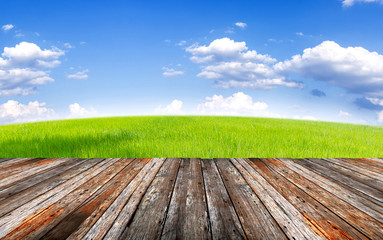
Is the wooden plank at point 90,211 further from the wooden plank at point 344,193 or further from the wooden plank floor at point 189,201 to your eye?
the wooden plank at point 344,193

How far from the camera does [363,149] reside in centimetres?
629

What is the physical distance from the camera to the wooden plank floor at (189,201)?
1778 millimetres

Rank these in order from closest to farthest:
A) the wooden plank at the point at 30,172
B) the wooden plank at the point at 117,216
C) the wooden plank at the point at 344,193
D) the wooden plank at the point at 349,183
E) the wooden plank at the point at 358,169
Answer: the wooden plank at the point at 117,216, the wooden plank at the point at 344,193, the wooden plank at the point at 349,183, the wooden plank at the point at 30,172, the wooden plank at the point at 358,169

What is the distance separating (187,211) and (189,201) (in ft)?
0.71

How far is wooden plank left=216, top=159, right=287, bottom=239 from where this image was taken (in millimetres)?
1727

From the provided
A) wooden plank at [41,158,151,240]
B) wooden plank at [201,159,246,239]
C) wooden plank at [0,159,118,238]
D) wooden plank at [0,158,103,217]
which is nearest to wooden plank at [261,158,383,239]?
wooden plank at [201,159,246,239]

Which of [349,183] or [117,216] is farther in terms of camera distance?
[349,183]

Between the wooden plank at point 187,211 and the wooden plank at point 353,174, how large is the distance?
94.2 inches

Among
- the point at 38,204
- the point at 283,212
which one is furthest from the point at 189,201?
the point at 38,204

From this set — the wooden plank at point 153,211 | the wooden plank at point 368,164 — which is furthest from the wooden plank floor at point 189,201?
the wooden plank at point 368,164

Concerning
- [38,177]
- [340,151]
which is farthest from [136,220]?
[340,151]

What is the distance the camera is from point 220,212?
6.68 feet

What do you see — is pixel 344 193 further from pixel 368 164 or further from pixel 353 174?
pixel 368 164

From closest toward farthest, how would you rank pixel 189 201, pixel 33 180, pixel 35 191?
pixel 189 201
pixel 35 191
pixel 33 180
